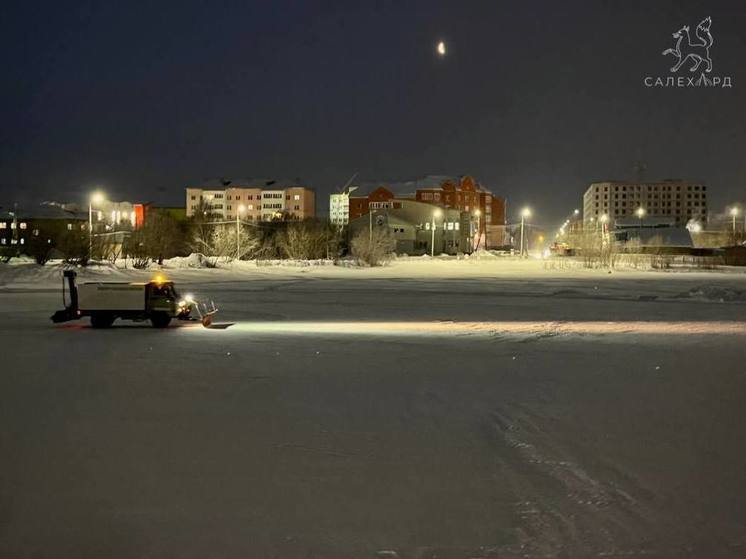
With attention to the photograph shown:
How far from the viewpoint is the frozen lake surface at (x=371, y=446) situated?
556 cm

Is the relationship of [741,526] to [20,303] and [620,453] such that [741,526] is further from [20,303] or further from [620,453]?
[20,303]

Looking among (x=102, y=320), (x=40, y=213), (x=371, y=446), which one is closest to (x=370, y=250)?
(x=102, y=320)

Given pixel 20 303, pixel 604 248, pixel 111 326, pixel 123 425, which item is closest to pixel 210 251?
pixel 604 248

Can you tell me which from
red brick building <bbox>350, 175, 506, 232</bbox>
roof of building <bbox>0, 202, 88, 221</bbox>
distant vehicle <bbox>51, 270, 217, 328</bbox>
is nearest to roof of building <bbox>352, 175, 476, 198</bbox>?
red brick building <bbox>350, 175, 506, 232</bbox>

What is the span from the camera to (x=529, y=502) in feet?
20.5

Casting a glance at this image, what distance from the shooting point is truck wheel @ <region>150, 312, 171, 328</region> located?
1978cm

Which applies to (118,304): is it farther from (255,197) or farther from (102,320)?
(255,197)

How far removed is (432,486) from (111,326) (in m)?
15.5

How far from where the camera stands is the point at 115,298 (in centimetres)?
1981

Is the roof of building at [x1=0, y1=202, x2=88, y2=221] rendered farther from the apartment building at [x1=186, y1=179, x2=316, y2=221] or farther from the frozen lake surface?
the frozen lake surface

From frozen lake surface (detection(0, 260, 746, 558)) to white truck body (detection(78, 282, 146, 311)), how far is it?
216 centimetres

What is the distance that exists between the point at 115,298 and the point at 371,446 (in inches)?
538

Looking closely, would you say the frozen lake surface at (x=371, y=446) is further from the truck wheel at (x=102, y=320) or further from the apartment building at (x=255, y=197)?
the apartment building at (x=255, y=197)

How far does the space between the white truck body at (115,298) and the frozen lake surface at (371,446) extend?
2.16 metres
